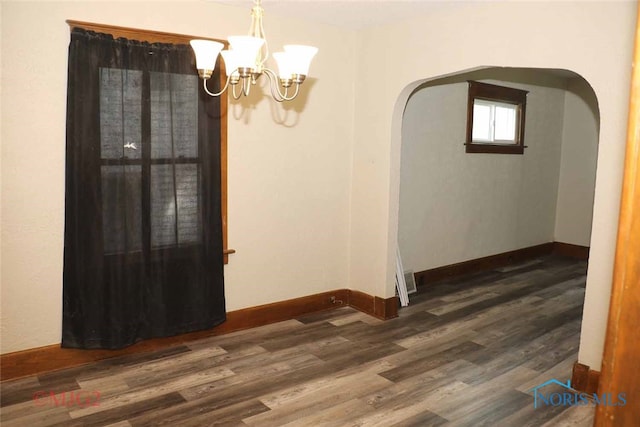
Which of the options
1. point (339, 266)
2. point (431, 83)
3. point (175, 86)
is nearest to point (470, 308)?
point (339, 266)

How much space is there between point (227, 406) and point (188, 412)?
0.21 m

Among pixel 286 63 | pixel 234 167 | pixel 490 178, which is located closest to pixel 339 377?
pixel 234 167

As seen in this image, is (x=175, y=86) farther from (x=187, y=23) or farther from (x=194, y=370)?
(x=194, y=370)

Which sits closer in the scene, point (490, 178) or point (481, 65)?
point (481, 65)

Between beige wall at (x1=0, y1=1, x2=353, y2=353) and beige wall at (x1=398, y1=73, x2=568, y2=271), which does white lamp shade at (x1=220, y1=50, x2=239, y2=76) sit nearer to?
beige wall at (x1=0, y1=1, x2=353, y2=353)

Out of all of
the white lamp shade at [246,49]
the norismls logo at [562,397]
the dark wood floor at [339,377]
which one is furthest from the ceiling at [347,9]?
the norismls logo at [562,397]

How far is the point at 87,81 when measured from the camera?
300 cm

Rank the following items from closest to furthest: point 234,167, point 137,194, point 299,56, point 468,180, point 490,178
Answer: point 299,56, point 137,194, point 234,167, point 468,180, point 490,178

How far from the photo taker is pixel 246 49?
2.06m

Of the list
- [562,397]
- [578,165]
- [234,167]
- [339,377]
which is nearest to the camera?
[562,397]

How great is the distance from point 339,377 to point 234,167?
169 centimetres

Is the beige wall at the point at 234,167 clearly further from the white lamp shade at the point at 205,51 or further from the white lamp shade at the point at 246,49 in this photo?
the white lamp shade at the point at 246,49

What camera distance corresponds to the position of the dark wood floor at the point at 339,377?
2678 mm

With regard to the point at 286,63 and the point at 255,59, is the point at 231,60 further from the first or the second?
the point at 286,63
